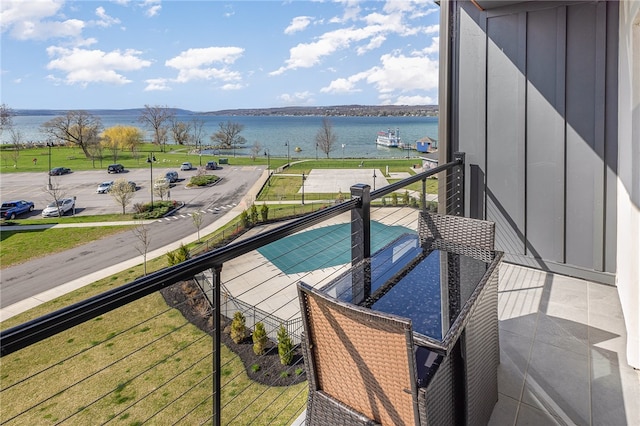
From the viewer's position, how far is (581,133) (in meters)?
2.69

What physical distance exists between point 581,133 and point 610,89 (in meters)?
0.32

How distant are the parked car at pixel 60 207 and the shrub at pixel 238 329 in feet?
66.6

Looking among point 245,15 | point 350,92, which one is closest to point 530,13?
point 245,15

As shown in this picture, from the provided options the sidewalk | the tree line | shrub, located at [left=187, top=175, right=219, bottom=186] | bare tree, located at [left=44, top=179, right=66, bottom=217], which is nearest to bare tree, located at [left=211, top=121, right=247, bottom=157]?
the tree line

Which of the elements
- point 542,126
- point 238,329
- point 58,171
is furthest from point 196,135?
point 542,126

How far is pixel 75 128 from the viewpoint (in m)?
35.1

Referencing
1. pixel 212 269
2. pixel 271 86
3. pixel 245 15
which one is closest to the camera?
pixel 212 269

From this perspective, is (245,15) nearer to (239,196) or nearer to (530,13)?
(239,196)

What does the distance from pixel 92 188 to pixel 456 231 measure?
32360mm

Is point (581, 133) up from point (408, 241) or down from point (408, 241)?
up

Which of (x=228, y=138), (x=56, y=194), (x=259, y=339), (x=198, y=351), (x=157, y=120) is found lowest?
(x=198, y=351)

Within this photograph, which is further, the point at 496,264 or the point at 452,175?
the point at 452,175

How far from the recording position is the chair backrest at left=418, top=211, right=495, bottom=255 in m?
1.78

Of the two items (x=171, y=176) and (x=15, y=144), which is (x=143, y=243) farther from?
(x=15, y=144)
